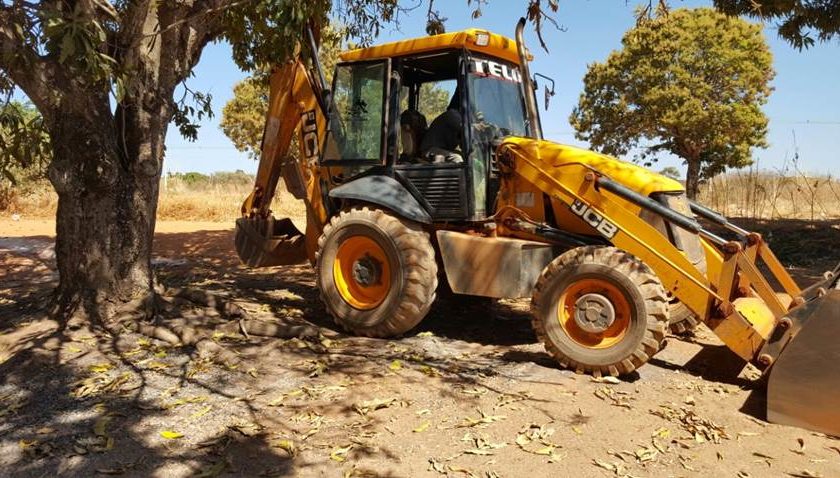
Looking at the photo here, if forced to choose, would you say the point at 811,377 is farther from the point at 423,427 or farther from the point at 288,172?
the point at 288,172

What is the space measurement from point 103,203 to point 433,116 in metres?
3.21

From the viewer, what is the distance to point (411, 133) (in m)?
6.34

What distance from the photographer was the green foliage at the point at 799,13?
10.3m

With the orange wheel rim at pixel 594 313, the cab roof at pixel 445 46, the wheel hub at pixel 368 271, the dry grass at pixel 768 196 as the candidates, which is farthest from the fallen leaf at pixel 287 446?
the dry grass at pixel 768 196

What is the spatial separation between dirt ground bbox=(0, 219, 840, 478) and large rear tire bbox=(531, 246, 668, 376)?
0.20m

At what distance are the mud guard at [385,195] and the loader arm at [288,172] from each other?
0.78 metres

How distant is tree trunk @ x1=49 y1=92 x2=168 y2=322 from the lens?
541 centimetres

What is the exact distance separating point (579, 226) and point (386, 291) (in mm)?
1835

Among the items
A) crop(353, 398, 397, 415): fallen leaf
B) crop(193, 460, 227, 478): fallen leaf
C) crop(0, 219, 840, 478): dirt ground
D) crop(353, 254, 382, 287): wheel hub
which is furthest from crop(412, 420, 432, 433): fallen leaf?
crop(353, 254, 382, 287): wheel hub

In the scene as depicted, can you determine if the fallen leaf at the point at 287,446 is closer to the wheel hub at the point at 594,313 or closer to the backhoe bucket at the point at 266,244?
the wheel hub at the point at 594,313

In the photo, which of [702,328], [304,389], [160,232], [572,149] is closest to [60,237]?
[304,389]

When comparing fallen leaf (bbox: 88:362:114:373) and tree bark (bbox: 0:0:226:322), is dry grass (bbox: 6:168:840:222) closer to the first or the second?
tree bark (bbox: 0:0:226:322)

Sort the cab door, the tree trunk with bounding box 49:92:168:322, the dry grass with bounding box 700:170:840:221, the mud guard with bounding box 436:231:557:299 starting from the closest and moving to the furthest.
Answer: the mud guard with bounding box 436:231:557:299 → the tree trunk with bounding box 49:92:168:322 → the cab door → the dry grass with bounding box 700:170:840:221

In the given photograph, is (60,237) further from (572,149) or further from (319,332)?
(572,149)
